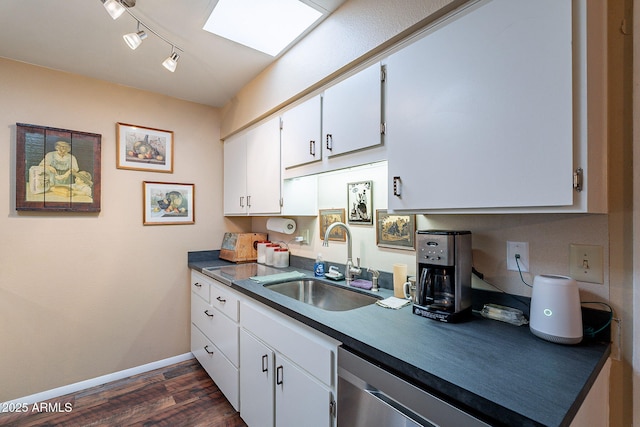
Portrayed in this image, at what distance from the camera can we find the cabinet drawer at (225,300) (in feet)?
6.04

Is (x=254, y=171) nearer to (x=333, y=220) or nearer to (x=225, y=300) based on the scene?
(x=333, y=220)

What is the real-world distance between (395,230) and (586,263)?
812mm

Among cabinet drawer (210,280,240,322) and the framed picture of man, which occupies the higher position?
the framed picture of man

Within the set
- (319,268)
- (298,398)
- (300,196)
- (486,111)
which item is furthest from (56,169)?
(486,111)

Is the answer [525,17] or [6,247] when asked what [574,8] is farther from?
[6,247]

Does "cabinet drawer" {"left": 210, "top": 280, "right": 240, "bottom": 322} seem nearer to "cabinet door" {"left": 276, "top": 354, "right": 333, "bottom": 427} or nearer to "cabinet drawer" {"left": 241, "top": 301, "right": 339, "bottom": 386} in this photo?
"cabinet drawer" {"left": 241, "top": 301, "right": 339, "bottom": 386}

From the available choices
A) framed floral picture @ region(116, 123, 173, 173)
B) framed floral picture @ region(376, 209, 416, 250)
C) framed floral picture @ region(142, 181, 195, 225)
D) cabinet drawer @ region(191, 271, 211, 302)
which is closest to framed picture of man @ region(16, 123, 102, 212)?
framed floral picture @ region(116, 123, 173, 173)

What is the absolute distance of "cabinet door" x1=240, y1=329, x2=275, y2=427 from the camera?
149 centimetres

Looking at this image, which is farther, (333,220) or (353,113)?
(333,220)

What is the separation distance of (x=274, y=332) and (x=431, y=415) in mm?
871

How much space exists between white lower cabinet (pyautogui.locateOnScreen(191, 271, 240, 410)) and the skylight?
165 centimetres

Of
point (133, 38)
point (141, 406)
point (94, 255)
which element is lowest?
point (141, 406)

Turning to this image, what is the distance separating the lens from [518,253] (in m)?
1.16

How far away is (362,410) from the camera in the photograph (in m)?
0.97
